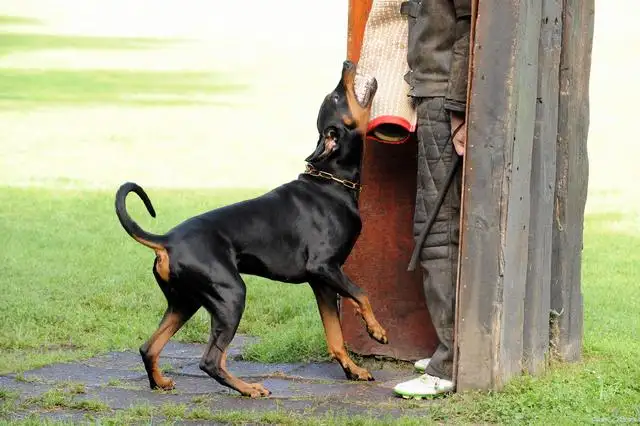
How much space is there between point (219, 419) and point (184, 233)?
909 mm

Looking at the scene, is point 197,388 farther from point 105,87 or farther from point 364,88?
point 105,87

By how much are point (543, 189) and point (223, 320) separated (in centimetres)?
159

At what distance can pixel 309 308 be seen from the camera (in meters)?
8.01

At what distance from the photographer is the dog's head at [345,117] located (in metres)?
5.94

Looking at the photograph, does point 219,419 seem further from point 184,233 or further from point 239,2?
point 239,2

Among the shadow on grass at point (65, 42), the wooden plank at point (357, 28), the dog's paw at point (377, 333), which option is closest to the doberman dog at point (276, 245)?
the dog's paw at point (377, 333)

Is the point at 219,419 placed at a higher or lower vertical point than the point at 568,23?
lower

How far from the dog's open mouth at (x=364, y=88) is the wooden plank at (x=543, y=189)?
807 mm

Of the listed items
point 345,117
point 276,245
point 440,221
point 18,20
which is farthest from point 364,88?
point 18,20

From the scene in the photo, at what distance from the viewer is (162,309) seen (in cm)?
792

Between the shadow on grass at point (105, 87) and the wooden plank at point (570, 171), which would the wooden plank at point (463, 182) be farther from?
the shadow on grass at point (105, 87)

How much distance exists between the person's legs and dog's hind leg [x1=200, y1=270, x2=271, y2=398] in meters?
0.74

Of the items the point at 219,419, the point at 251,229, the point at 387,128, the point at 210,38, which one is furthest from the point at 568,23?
the point at 210,38

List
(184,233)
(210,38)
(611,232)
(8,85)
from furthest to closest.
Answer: (210,38) → (8,85) → (611,232) → (184,233)
